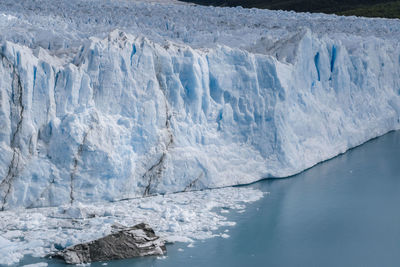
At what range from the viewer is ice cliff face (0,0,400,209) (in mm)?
7422

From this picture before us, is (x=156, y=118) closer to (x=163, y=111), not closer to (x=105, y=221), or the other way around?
(x=163, y=111)

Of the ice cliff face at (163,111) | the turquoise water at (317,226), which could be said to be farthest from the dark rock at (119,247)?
the ice cliff face at (163,111)

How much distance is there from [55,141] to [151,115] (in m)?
1.32

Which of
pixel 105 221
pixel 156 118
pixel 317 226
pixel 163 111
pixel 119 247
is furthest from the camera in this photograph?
pixel 163 111

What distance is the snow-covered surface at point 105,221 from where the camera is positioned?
20.8 ft

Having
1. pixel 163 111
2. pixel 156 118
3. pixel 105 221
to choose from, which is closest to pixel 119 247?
pixel 105 221

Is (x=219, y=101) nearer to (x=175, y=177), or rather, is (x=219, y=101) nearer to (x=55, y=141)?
(x=175, y=177)

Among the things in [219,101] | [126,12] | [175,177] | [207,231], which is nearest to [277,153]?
[219,101]

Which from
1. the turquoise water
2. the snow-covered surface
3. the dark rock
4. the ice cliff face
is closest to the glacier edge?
the ice cliff face

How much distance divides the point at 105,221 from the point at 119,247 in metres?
0.66

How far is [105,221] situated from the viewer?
6938 millimetres

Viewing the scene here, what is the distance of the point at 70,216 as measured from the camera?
7.05 metres

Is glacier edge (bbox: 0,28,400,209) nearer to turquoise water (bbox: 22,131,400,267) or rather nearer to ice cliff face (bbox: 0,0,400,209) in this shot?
ice cliff face (bbox: 0,0,400,209)

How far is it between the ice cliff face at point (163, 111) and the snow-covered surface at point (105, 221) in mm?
336
